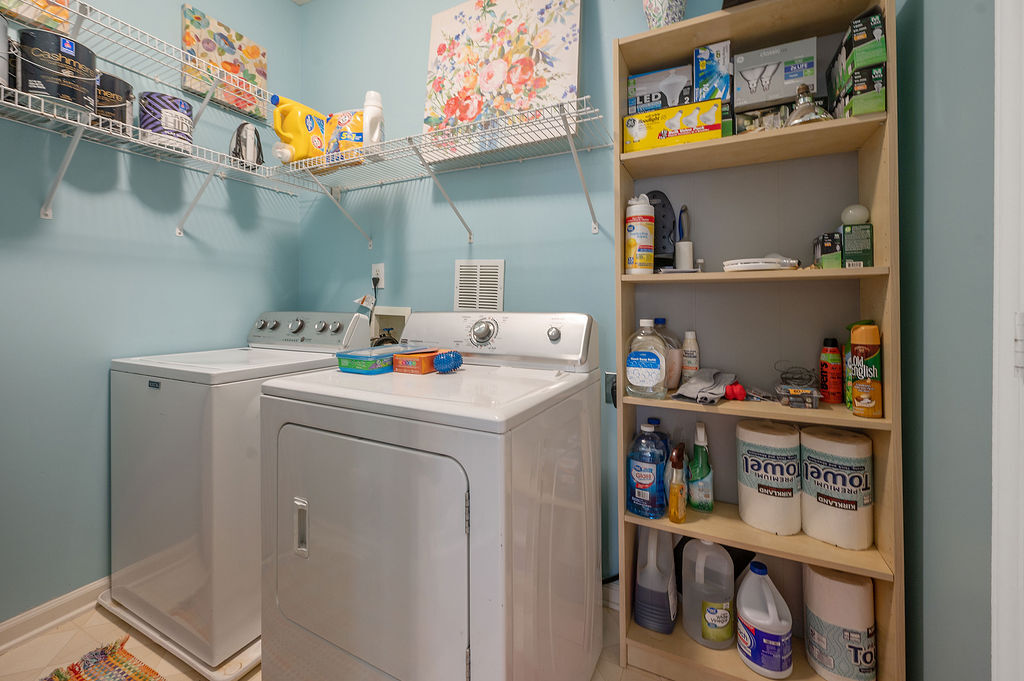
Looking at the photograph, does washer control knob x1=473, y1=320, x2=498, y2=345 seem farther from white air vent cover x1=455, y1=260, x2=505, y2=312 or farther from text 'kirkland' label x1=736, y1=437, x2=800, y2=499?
text 'kirkland' label x1=736, y1=437, x2=800, y2=499

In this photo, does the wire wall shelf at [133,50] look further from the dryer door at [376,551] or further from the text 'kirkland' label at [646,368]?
the text 'kirkland' label at [646,368]

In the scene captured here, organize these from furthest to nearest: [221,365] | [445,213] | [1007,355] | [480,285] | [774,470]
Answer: [445,213] < [480,285] < [221,365] < [774,470] < [1007,355]

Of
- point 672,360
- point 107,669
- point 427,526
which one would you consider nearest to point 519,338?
point 672,360

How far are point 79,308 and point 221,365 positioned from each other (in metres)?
0.62

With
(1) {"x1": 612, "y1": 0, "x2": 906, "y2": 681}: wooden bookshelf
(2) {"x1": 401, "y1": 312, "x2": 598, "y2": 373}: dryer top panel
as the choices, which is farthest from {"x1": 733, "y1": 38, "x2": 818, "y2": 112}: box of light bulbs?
(2) {"x1": 401, "y1": 312, "x2": 598, "y2": 373}: dryer top panel

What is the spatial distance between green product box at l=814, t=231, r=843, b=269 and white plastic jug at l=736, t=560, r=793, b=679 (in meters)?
0.89

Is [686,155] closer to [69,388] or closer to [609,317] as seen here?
[609,317]

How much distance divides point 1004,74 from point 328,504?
1.49 metres

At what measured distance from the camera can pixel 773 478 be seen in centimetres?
126

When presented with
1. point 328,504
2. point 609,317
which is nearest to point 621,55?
point 609,317

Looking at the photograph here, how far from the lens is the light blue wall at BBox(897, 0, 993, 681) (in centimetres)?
76

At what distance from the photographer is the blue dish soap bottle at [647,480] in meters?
1.36

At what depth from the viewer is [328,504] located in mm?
1018

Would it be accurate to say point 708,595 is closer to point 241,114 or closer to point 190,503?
point 190,503
